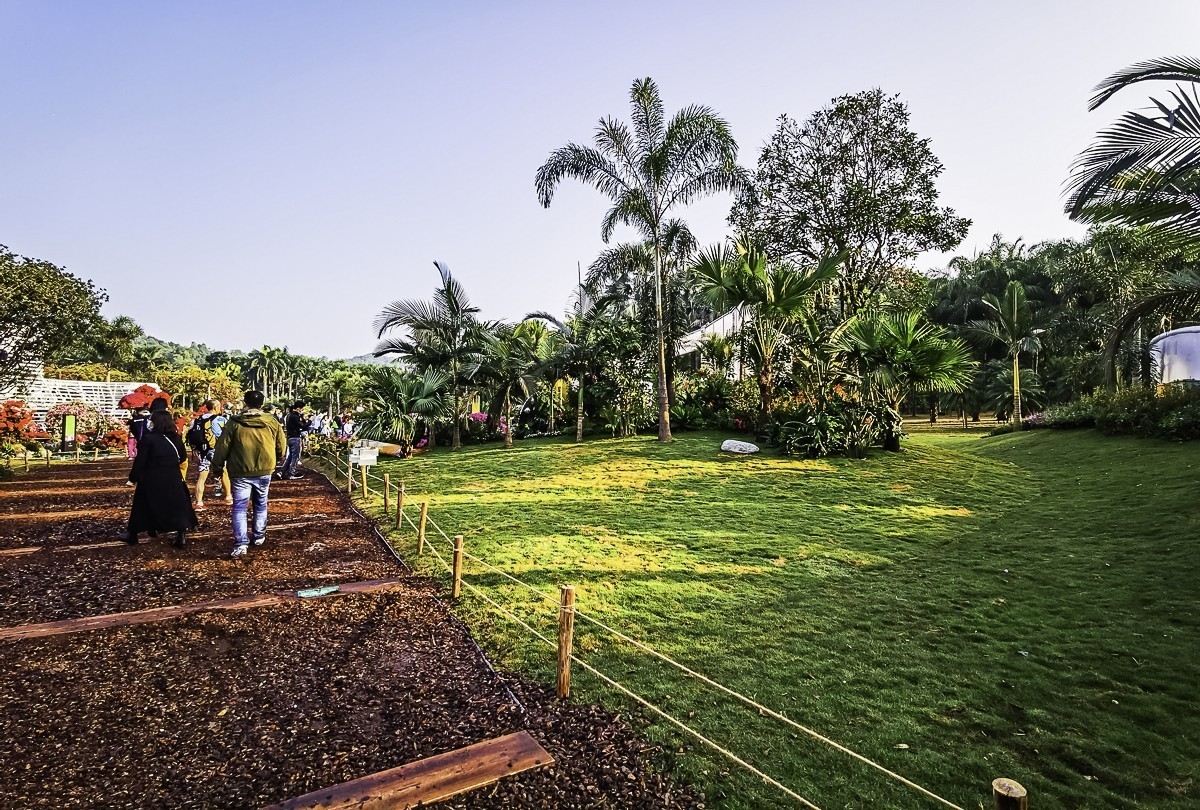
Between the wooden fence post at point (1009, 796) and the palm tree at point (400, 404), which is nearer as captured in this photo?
the wooden fence post at point (1009, 796)

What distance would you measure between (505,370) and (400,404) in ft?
9.53

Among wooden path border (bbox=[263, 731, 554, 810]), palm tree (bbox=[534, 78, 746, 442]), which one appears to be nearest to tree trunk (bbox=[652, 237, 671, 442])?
palm tree (bbox=[534, 78, 746, 442])

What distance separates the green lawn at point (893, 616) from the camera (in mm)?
2707

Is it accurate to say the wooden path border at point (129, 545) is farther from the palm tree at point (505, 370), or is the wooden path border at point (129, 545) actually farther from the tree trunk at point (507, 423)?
the tree trunk at point (507, 423)

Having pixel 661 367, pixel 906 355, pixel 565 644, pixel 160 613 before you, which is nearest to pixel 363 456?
pixel 160 613

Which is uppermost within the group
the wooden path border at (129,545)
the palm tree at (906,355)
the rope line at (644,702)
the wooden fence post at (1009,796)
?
the palm tree at (906,355)

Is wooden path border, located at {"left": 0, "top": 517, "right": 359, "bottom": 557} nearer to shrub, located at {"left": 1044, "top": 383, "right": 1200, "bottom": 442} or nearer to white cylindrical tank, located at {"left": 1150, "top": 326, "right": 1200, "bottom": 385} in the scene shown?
shrub, located at {"left": 1044, "top": 383, "right": 1200, "bottom": 442}

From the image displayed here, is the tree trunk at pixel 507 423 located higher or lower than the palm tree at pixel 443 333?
lower

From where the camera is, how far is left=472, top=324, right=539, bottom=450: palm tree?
15008mm

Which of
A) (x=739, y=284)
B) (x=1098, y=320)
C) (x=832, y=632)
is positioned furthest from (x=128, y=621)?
(x=1098, y=320)

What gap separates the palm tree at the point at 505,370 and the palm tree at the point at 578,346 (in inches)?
21.3

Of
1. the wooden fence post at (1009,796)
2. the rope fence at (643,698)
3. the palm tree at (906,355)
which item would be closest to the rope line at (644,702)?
the rope fence at (643,698)

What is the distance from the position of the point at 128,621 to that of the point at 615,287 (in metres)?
16.8

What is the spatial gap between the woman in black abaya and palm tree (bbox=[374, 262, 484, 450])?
8890 mm
